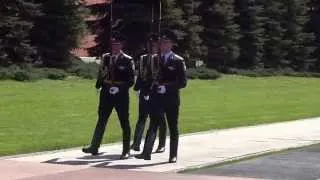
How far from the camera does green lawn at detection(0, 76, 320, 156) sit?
16516 mm

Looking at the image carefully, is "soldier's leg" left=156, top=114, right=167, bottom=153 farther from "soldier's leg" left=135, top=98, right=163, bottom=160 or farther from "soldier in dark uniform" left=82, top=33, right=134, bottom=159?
"soldier in dark uniform" left=82, top=33, right=134, bottom=159

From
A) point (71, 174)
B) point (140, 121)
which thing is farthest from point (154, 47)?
point (71, 174)

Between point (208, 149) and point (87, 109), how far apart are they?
915 cm

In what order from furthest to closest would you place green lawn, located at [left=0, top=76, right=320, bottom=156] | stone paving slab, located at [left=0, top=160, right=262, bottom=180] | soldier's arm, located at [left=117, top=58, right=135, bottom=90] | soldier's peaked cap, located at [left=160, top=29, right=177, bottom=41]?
green lawn, located at [left=0, top=76, right=320, bottom=156] → soldier's arm, located at [left=117, top=58, right=135, bottom=90] → soldier's peaked cap, located at [left=160, top=29, right=177, bottom=41] → stone paving slab, located at [left=0, top=160, right=262, bottom=180]

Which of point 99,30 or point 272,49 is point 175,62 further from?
point 272,49

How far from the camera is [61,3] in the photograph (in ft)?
120

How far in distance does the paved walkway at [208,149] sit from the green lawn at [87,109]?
0.90 metres

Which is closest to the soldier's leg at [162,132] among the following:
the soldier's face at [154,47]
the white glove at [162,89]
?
the white glove at [162,89]

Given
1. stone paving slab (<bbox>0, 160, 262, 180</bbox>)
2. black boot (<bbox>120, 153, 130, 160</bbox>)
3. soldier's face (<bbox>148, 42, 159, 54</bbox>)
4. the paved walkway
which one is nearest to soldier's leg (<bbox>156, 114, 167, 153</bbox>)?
the paved walkway

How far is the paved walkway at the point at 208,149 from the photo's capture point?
41.5 ft

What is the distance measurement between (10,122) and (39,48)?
1789 cm

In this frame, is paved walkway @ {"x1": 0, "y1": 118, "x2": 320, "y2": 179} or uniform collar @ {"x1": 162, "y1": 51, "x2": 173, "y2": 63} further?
uniform collar @ {"x1": 162, "y1": 51, "x2": 173, "y2": 63}

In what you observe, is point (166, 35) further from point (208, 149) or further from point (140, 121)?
point (208, 149)

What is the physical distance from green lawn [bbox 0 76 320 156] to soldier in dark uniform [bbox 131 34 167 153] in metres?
1.88
